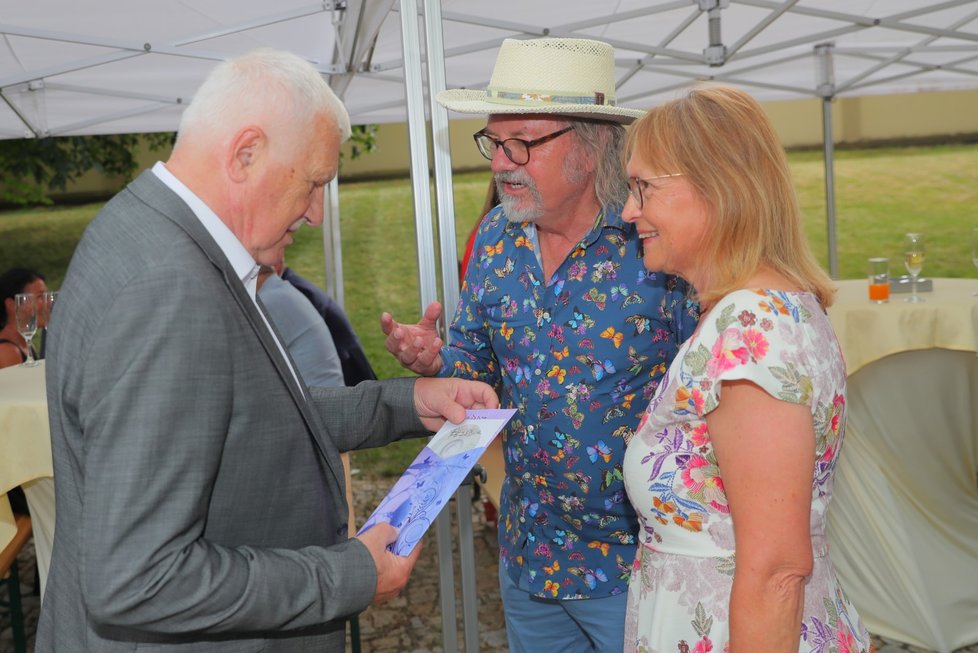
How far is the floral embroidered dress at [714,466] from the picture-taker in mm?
1506

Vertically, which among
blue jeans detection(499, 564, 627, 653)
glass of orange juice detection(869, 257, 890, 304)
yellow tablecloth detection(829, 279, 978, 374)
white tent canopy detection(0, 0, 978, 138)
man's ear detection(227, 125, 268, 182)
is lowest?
blue jeans detection(499, 564, 627, 653)

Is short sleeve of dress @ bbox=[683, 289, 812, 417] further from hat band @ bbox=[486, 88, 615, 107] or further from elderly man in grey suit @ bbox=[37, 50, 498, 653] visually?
hat band @ bbox=[486, 88, 615, 107]

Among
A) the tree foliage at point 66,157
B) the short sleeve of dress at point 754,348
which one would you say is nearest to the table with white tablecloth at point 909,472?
the short sleeve of dress at point 754,348

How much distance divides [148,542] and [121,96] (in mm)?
5077

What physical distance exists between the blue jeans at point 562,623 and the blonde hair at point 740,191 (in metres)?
0.84

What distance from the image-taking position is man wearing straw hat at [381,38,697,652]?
6.97 ft

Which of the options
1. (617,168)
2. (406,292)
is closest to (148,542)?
(617,168)

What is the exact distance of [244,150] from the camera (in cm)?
139

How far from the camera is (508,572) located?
2.32m

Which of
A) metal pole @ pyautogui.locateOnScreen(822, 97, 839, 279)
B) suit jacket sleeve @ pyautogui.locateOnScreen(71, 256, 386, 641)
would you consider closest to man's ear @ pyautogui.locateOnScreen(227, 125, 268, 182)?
suit jacket sleeve @ pyautogui.locateOnScreen(71, 256, 386, 641)

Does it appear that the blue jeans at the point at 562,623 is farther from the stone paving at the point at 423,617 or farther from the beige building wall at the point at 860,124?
the beige building wall at the point at 860,124

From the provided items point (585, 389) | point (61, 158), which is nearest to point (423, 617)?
point (585, 389)

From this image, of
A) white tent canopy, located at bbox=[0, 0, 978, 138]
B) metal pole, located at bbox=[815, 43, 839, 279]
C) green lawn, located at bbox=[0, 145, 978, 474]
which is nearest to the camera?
white tent canopy, located at bbox=[0, 0, 978, 138]

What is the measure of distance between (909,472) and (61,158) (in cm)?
1058
